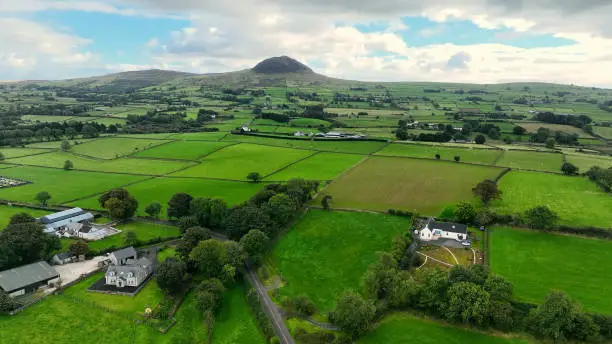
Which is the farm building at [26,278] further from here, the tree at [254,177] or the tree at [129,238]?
the tree at [254,177]

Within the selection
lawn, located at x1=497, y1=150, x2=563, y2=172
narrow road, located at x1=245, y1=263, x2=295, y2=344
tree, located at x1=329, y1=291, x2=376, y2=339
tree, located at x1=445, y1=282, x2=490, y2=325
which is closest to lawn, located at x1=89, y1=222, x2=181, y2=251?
narrow road, located at x1=245, y1=263, x2=295, y2=344

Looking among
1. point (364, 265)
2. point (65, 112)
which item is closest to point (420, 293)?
point (364, 265)

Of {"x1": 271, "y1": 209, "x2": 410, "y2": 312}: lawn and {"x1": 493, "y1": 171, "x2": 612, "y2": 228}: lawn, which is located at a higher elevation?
{"x1": 493, "y1": 171, "x2": 612, "y2": 228}: lawn

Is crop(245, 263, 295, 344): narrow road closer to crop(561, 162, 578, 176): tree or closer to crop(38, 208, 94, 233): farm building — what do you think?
crop(38, 208, 94, 233): farm building

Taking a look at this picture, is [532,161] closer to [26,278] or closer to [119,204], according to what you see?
[119,204]

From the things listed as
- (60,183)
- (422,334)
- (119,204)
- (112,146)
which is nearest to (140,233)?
(119,204)

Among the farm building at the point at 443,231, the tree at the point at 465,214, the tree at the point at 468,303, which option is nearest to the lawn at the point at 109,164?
the farm building at the point at 443,231
